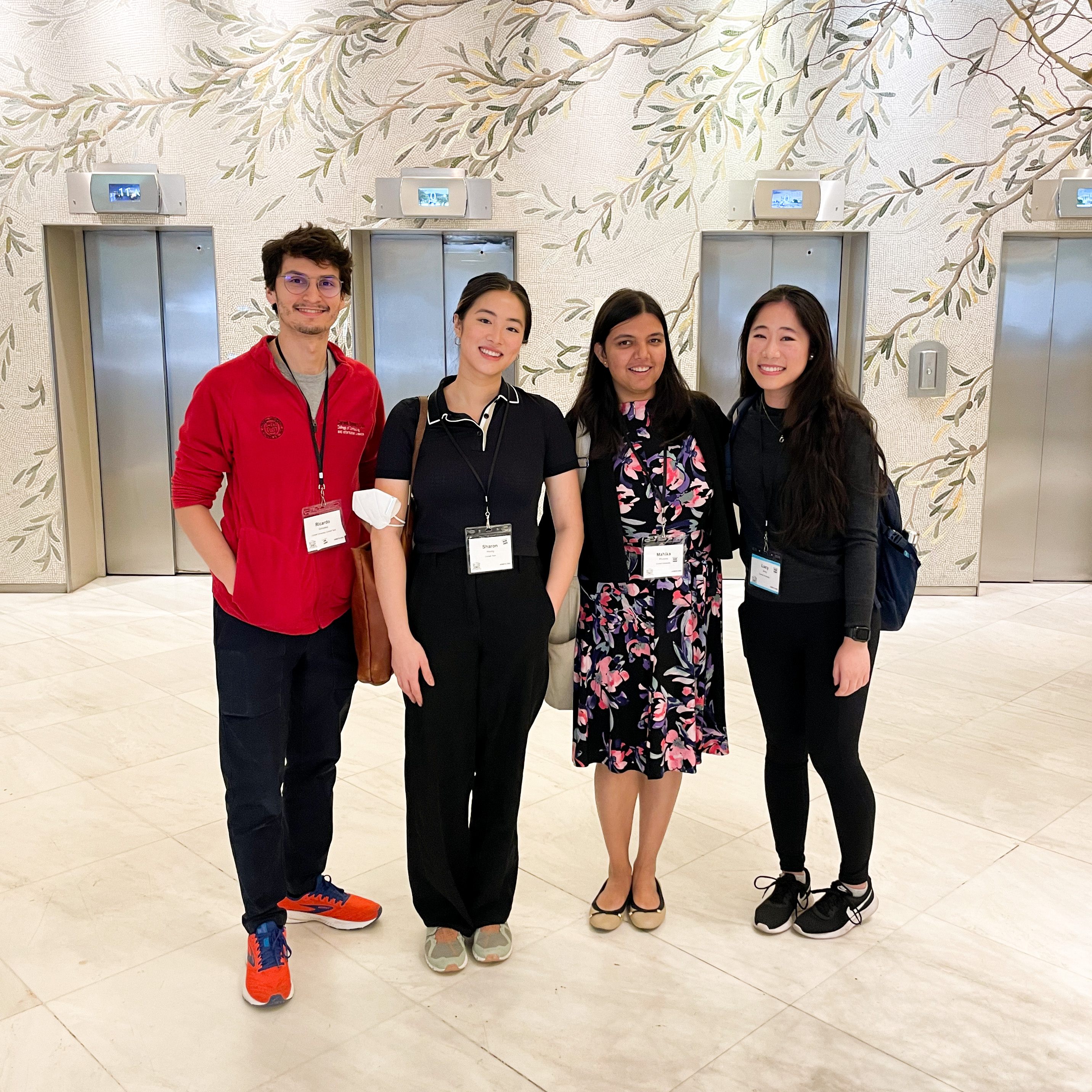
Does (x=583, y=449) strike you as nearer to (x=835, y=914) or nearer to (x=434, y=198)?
(x=835, y=914)

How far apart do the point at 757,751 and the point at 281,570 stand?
2.27 meters

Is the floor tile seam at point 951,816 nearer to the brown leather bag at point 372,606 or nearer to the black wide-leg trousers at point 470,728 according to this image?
the black wide-leg trousers at point 470,728

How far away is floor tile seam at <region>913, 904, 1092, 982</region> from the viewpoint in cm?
248

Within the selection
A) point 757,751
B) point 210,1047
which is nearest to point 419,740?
point 210,1047

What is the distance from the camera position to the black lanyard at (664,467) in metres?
2.47

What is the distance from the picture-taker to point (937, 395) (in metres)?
6.11

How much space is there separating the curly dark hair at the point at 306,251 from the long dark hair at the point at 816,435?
3.15 feet

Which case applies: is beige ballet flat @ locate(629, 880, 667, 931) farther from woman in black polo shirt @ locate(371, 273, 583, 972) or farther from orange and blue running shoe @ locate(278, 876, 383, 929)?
orange and blue running shoe @ locate(278, 876, 383, 929)

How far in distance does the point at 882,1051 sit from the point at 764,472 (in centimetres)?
132

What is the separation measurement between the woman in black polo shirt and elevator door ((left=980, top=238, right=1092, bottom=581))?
484cm

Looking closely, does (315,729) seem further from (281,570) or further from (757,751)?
(757,751)

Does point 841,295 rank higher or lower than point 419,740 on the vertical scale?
higher

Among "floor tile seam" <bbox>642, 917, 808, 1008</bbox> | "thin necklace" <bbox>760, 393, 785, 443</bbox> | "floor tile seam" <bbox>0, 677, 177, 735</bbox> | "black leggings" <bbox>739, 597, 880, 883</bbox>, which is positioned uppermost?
"thin necklace" <bbox>760, 393, 785, 443</bbox>

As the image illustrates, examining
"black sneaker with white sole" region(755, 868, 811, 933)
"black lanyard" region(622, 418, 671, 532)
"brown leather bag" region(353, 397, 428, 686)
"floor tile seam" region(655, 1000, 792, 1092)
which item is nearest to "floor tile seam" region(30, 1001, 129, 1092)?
"brown leather bag" region(353, 397, 428, 686)
